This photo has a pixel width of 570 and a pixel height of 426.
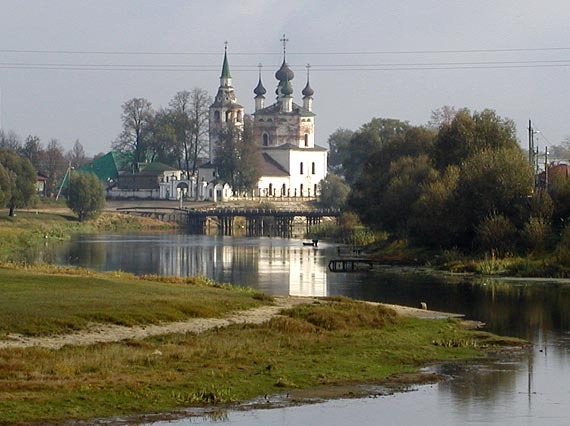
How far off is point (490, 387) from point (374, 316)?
10.2 m

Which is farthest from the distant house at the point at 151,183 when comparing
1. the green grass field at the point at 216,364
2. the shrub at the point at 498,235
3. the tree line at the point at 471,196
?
the green grass field at the point at 216,364

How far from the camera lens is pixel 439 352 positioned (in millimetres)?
33906

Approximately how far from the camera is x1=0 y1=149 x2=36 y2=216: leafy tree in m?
120

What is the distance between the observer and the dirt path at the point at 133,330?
30.1 metres

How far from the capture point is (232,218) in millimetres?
156500

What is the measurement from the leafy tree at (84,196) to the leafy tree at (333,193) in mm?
41739

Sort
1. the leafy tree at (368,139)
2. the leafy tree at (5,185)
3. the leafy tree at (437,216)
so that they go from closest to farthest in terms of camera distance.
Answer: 1. the leafy tree at (437,216)
2. the leafy tree at (5,185)
3. the leafy tree at (368,139)

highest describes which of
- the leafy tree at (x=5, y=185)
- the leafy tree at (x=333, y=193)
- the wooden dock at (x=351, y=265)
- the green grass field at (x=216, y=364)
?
the leafy tree at (x=333, y=193)

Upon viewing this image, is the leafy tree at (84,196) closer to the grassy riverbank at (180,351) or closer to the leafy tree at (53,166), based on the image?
the leafy tree at (53,166)

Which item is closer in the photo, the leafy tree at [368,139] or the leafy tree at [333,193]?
the leafy tree at [368,139]

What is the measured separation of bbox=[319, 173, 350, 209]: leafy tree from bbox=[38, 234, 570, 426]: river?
7124 centimetres

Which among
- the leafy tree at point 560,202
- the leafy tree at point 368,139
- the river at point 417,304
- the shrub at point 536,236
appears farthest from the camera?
the leafy tree at point 368,139

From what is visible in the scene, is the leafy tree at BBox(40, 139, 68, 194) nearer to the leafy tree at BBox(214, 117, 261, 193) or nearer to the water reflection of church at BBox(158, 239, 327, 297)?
the leafy tree at BBox(214, 117, 261, 193)

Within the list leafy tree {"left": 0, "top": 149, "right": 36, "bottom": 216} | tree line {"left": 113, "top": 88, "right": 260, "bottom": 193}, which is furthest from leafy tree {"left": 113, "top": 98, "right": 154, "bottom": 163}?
leafy tree {"left": 0, "top": 149, "right": 36, "bottom": 216}
